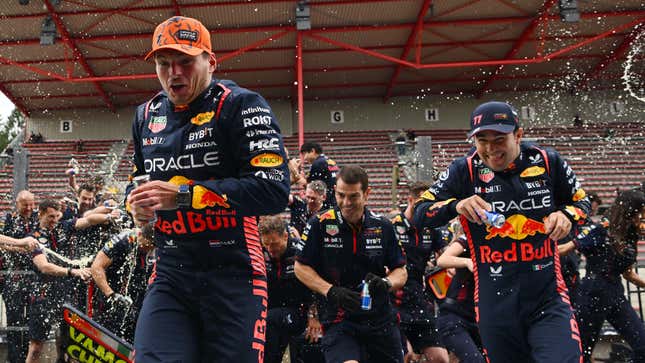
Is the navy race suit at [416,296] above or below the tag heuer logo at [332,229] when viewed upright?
below

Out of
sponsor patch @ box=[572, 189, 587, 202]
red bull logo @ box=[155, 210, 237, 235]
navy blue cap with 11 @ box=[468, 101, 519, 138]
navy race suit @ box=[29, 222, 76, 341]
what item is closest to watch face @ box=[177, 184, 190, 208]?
red bull logo @ box=[155, 210, 237, 235]

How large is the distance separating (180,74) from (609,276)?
5.06m

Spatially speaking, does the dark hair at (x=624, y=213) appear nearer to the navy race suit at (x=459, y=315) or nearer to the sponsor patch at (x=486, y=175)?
the navy race suit at (x=459, y=315)

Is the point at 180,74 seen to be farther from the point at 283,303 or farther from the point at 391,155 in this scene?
the point at 391,155

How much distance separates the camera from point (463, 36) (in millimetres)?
20781

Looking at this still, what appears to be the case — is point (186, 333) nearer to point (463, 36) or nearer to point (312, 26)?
point (312, 26)

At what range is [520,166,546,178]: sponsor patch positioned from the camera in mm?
3936

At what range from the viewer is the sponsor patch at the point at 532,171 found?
3.94 m

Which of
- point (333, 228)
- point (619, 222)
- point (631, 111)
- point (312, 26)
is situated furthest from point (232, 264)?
point (631, 111)

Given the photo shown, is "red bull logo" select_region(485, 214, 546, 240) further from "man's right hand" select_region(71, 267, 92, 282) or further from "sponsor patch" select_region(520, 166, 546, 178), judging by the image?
"man's right hand" select_region(71, 267, 92, 282)

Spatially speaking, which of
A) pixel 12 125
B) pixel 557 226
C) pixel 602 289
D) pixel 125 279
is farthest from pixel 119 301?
pixel 12 125

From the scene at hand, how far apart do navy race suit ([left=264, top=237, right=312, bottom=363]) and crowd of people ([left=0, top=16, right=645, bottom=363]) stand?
0.05ft

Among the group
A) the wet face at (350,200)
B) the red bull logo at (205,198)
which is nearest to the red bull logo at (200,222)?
the red bull logo at (205,198)

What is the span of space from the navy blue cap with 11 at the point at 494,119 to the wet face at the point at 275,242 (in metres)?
2.43
